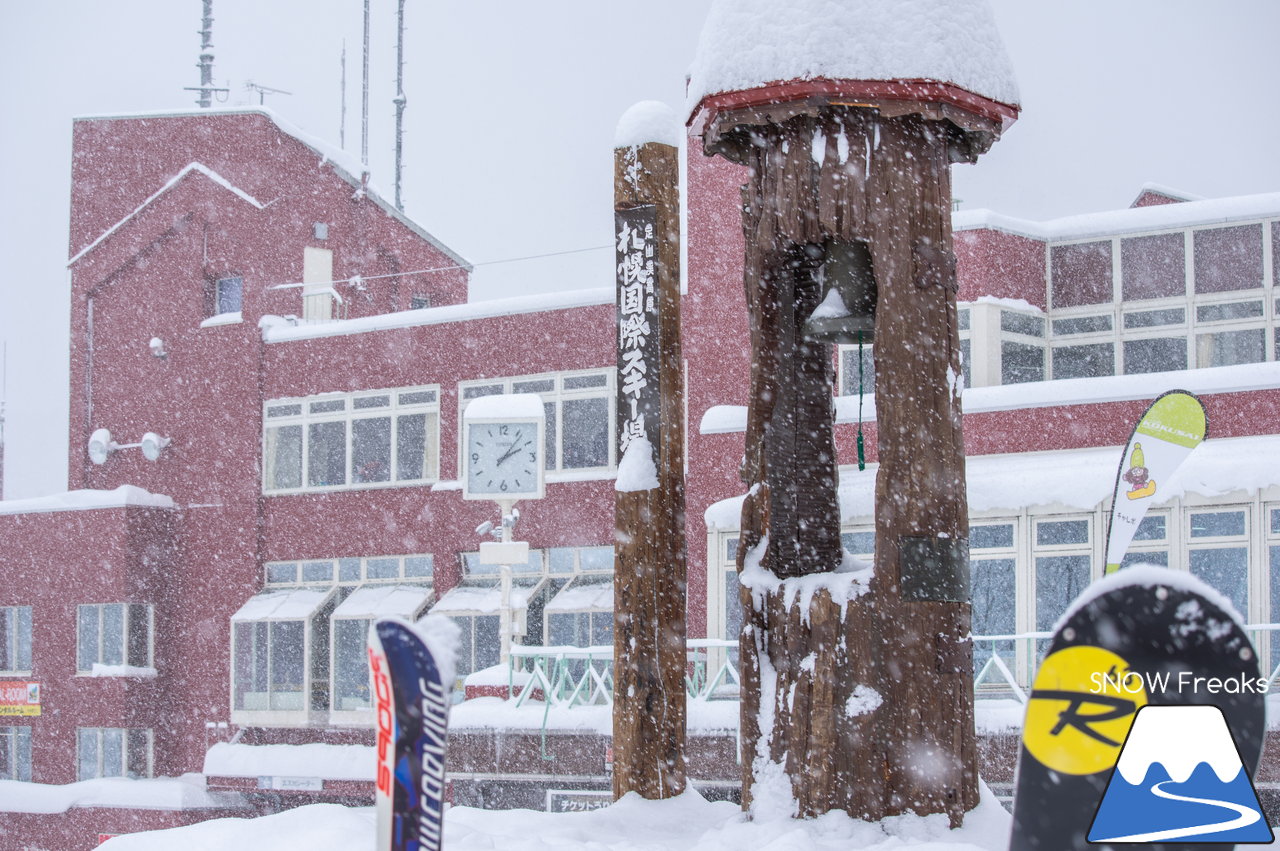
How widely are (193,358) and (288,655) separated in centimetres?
563

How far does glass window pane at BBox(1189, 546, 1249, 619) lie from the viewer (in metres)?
14.6

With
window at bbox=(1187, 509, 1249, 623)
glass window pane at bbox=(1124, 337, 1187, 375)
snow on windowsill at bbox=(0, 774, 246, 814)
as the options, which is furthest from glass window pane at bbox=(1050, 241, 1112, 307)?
snow on windowsill at bbox=(0, 774, 246, 814)

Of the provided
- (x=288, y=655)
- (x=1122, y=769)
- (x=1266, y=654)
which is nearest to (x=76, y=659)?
(x=288, y=655)

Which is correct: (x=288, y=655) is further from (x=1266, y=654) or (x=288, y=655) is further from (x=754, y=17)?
(x=754, y=17)

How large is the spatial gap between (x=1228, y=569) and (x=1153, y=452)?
252 inches

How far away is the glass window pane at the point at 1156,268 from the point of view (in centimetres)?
1920

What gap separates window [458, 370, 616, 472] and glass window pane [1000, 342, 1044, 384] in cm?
593

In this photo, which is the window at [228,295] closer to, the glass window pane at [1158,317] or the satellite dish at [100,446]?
the satellite dish at [100,446]

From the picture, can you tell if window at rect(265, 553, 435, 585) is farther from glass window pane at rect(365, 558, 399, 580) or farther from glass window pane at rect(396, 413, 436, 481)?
glass window pane at rect(396, 413, 436, 481)

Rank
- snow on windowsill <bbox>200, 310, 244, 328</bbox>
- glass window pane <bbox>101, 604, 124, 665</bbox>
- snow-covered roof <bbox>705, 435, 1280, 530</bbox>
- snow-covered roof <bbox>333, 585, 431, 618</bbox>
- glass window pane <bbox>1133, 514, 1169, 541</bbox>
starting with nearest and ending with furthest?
snow-covered roof <bbox>705, 435, 1280, 530</bbox>
glass window pane <bbox>1133, 514, 1169, 541</bbox>
snow-covered roof <bbox>333, 585, 431, 618</bbox>
glass window pane <bbox>101, 604, 124, 665</bbox>
snow on windowsill <bbox>200, 310, 244, 328</bbox>

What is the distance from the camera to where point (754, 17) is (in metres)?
5.98

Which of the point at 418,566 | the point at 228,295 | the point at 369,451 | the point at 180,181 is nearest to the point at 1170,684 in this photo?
the point at 418,566

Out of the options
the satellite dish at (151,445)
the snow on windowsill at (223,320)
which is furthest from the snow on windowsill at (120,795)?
the snow on windowsill at (223,320)

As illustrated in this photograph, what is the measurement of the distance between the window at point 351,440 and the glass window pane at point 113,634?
3438 mm
